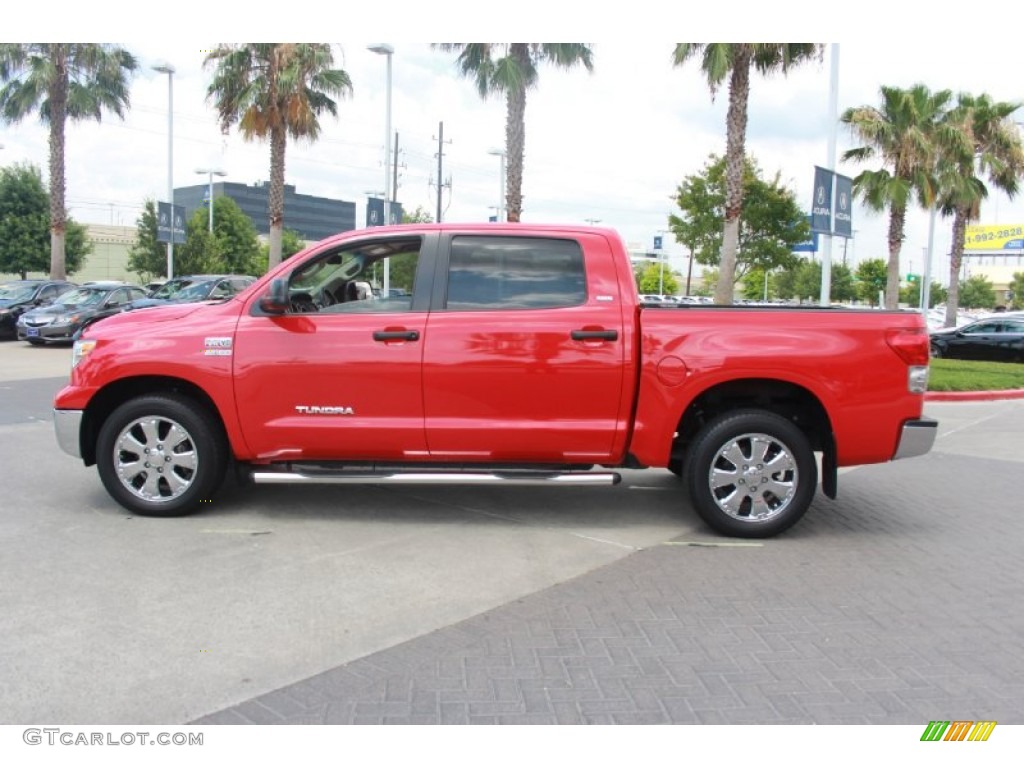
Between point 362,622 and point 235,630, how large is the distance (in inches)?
23.9

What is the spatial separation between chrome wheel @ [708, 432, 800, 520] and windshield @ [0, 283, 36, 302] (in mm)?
24025

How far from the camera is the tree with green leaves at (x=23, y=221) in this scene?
142ft

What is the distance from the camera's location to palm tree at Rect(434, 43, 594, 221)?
20.6 metres

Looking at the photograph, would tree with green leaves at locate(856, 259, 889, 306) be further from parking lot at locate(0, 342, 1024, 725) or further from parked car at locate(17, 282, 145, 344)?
parking lot at locate(0, 342, 1024, 725)

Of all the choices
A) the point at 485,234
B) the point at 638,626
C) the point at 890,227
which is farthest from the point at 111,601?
the point at 890,227

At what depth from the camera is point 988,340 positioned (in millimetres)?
23953

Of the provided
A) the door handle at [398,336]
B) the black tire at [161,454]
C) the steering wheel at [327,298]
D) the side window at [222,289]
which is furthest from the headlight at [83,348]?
the side window at [222,289]

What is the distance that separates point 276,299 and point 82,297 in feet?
65.4

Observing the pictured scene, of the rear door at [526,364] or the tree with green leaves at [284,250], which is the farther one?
the tree with green leaves at [284,250]

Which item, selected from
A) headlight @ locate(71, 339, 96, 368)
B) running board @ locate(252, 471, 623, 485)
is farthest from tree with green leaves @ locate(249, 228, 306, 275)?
running board @ locate(252, 471, 623, 485)

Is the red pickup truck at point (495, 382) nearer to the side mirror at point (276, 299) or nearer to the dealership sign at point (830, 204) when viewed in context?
the side mirror at point (276, 299)

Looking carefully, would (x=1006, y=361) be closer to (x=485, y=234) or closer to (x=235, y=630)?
(x=485, y=234)

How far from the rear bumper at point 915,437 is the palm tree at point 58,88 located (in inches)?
1162

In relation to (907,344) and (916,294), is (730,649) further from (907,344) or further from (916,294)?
(916,294)
